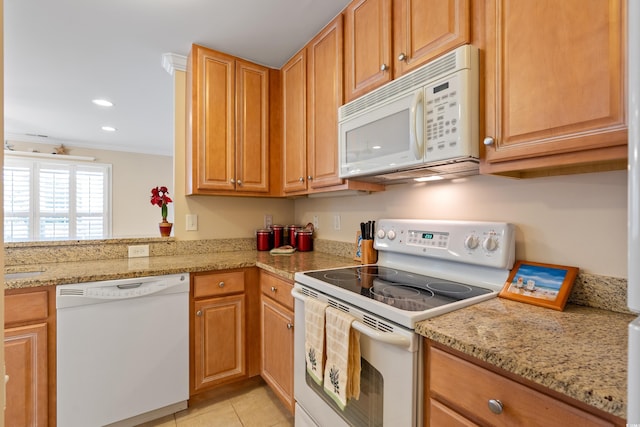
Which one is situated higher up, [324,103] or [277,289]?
[324,103]

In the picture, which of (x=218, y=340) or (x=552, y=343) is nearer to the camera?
(x=552, y=343)

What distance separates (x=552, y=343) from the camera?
736 millimetres

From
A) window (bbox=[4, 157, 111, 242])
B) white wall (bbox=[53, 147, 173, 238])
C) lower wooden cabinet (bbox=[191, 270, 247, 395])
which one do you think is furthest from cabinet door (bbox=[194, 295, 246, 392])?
white wall (bbox=[53, 147, 173, 238])

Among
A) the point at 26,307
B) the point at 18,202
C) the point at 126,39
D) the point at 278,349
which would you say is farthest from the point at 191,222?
the point at 18,202

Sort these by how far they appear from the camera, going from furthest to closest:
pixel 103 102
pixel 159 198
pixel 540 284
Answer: pixel 103 102 < pixel 159 198 < pixel 540 284

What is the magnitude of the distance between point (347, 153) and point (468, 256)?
30.9 inches

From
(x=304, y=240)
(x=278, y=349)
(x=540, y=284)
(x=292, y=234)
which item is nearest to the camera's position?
(x=540, y=284)

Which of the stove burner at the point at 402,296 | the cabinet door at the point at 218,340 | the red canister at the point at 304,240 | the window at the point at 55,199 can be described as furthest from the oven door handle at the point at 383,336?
the window at the point at 55,199

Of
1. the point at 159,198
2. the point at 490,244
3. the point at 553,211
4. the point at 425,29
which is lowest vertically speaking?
the point at 490,244

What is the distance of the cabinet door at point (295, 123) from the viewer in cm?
206

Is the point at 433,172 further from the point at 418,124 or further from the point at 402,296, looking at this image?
the point at 402,296

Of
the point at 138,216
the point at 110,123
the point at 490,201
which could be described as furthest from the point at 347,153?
the point at 138,216

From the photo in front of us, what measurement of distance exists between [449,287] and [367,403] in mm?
558

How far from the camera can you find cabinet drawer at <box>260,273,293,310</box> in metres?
1.62
